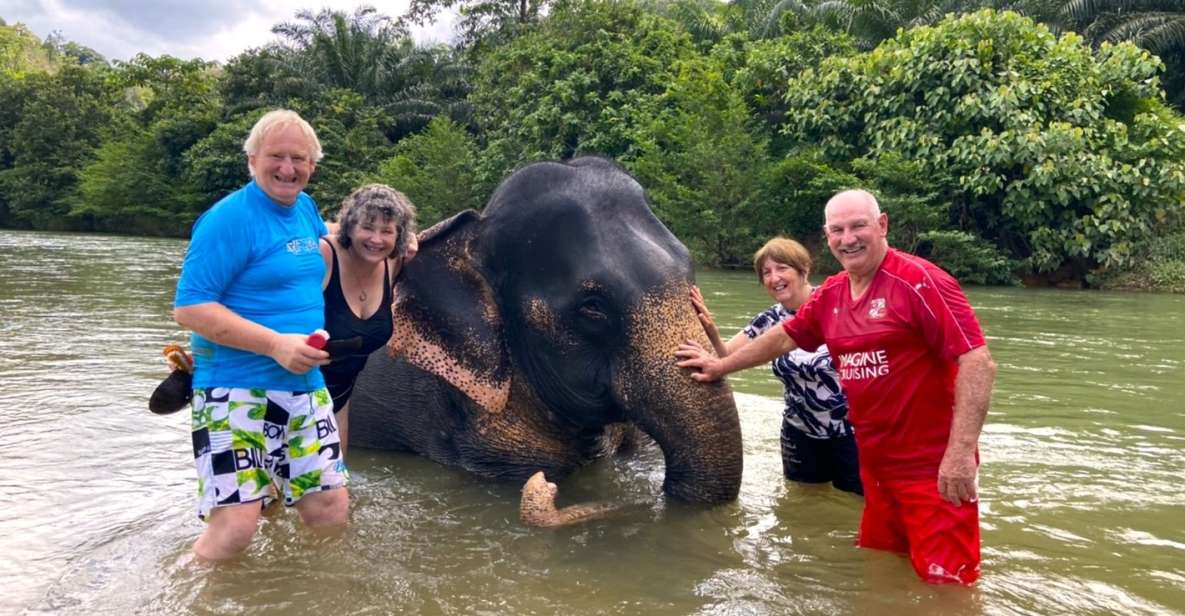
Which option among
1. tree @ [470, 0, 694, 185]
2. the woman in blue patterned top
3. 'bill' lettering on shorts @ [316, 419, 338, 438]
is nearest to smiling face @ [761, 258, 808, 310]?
the woman in blue patterned top

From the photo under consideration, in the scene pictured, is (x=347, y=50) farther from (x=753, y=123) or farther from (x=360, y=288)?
(x=360, y=288)

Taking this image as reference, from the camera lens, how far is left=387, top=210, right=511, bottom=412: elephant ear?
13.6 feet

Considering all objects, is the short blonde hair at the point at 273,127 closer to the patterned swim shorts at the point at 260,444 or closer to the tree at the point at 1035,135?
the patterned swim shorts at the point at 260,444

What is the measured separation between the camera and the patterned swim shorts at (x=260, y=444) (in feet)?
9.52

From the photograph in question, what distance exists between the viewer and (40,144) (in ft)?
144

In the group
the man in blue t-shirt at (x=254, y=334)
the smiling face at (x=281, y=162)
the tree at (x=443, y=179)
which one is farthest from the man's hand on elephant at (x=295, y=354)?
the tree at (x=443, y=179)

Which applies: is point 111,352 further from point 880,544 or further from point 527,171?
point 880,544

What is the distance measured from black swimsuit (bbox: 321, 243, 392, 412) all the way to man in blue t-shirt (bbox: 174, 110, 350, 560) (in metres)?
0.40

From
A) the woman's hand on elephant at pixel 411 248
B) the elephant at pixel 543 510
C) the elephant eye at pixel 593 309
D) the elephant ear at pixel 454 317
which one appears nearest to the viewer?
the elephant at pixel 543 510

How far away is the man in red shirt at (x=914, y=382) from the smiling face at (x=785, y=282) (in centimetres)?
88

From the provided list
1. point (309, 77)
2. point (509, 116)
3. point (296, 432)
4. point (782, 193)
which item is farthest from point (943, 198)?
point (309, 77)

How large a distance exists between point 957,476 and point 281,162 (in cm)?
228

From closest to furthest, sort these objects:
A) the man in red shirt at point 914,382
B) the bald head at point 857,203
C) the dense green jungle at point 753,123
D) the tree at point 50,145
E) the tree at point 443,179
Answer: the man in red shirt at point 914,382
the bald head at point 857,203
the dense green jungle at point 753,123
the tree at point 443,179
the tree at point 50,145

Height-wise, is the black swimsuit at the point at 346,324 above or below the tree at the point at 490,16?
below
